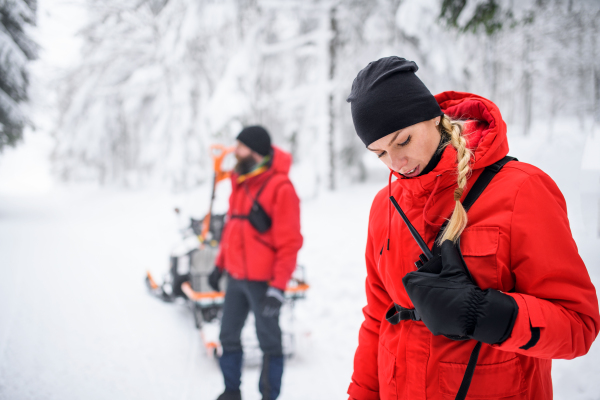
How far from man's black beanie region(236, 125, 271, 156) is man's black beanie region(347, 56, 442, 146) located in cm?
175

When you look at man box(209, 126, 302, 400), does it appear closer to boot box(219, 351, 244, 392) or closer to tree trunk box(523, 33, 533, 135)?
boot box(219, 351, 244, 392)

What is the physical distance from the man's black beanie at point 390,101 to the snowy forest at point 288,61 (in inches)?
148

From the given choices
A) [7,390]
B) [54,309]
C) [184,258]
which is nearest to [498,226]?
[7,390]

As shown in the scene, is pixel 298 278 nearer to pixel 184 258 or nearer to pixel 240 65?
pixel 184 258

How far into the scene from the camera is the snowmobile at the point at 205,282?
387 cm

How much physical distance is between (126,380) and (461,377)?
10.5 feet

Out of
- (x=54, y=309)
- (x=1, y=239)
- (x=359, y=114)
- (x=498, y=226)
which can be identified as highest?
(x=359, y=114)

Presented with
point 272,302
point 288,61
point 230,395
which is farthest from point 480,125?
point 288,61

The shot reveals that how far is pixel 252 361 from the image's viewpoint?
3768 mm

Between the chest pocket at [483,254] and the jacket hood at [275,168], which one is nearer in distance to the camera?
the chest pocket at [483,254]

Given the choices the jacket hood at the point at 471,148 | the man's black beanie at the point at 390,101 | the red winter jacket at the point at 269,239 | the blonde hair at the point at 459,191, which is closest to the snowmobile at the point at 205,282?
the red winter jacket at the point at 269,239

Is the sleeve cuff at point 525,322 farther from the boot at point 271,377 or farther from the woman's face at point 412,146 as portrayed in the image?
the boot at point 271,377

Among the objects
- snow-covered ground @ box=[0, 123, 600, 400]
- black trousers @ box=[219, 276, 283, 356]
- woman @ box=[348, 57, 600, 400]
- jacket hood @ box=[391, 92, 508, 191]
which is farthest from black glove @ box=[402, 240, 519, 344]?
snow-covered ground @ box=[0, 123, 600, 400]

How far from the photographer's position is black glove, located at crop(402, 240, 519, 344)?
3.36ft
